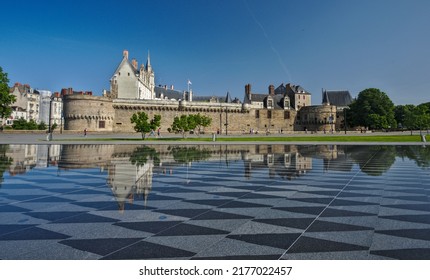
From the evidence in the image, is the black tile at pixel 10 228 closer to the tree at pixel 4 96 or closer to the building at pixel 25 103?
the tree at pixel 4 96

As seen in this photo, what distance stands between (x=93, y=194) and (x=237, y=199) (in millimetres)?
3207

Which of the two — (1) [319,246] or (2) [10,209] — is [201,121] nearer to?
(2) [10,209]

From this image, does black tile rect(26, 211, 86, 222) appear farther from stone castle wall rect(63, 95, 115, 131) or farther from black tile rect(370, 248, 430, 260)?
stone castle wall rect(63, 95, 115, 131)

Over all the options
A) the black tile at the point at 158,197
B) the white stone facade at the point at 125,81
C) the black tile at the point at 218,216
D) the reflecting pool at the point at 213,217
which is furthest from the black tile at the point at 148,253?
the white stone facade at the point at 125,81

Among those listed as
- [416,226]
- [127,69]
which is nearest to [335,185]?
[416,226]

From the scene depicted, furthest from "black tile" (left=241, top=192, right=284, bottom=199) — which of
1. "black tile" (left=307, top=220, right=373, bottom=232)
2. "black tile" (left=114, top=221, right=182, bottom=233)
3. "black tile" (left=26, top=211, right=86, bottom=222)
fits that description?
"black tile" (left=26, top=211, right=86, bottom=222)

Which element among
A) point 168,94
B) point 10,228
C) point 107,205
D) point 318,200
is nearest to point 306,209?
point 318,200

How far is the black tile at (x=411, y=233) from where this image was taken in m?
4.25

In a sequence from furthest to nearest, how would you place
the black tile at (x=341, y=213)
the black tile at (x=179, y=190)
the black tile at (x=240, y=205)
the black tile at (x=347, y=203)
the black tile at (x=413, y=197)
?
1. the black tile at (x=179, y=190)
2. the black tile at (x=413, y=197)
3. the black tile at (x=347, y=203)
4. the black tile at (x=240, y=205)
5. the black tile at (x=341, y=213)

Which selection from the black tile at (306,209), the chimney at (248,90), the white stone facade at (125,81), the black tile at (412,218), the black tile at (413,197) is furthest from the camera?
the chimney at (248,90)

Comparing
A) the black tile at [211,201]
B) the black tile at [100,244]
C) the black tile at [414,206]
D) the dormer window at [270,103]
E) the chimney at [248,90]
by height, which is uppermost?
the chimney at [248,90]

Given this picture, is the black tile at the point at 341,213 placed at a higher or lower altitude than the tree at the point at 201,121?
lower

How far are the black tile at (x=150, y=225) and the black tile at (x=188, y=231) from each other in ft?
0.43

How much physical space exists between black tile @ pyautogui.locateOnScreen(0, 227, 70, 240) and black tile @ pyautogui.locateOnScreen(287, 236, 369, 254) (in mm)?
2998
